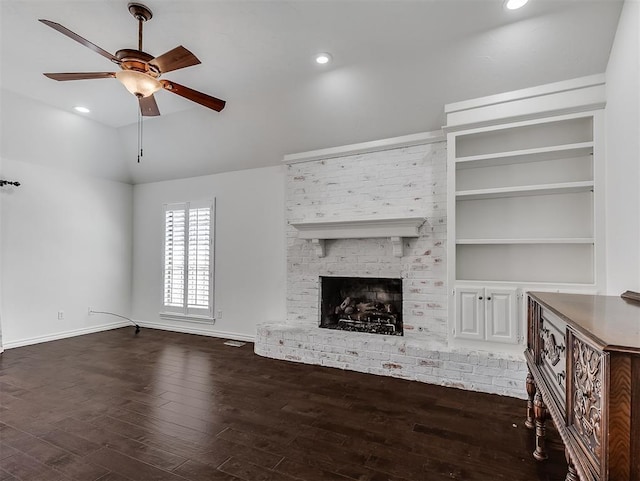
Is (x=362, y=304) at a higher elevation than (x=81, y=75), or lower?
lower

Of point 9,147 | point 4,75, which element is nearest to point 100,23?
point 4,75

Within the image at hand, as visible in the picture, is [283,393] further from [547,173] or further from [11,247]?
[11,247]

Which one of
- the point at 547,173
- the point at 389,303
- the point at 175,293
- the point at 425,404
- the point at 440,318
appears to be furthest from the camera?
the point at 175,293

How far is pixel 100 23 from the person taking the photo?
2818mm

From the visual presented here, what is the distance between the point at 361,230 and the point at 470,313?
156 centimetres

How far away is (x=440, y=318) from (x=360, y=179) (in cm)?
205

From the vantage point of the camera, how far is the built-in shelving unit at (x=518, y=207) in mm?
3195

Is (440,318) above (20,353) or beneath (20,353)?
above

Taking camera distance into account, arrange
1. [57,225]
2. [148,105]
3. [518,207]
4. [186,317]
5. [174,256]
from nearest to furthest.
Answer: [148,105] → [518,207] → [57,225] → [186,317] → [174,256]

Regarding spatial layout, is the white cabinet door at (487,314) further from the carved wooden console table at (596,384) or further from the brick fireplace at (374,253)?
the carved wooden console table at (596,384)

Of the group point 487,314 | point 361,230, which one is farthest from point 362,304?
point 487,314

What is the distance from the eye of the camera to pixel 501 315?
131 inches

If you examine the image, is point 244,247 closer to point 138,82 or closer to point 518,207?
point 138,82

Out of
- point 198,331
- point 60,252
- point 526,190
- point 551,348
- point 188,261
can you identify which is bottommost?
point 198,331
